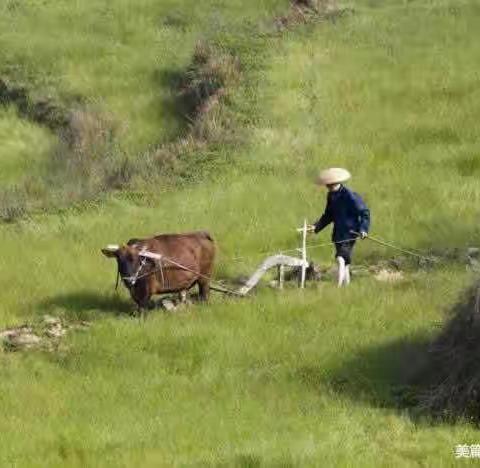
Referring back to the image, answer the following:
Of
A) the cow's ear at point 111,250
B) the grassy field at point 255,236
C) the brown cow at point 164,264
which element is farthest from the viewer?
the brown cow at point 164,264

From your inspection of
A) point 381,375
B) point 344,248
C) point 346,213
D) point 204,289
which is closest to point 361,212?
point 346,213

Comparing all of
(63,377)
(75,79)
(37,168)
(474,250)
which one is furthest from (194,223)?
(75,79)

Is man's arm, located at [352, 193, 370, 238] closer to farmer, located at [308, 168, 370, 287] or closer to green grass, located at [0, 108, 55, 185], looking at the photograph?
farmer, located at [308, 168, 370, 287]

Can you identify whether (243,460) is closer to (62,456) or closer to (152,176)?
(62,456)

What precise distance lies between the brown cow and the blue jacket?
6.27 ft

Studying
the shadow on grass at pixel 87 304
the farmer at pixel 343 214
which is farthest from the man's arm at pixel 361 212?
the shadow on grass at pixel 87 304

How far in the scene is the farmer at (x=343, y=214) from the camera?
14.8m

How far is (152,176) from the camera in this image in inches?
830

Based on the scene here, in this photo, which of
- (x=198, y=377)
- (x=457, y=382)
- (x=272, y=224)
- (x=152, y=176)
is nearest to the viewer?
(x=457, y=382)

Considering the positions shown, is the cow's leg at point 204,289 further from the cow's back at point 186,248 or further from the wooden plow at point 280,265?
the wooden plow at point 280,265

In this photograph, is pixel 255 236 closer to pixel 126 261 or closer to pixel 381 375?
pixel 126 261

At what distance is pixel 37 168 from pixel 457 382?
56.5ft

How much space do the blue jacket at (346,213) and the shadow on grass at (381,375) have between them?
3259 mm

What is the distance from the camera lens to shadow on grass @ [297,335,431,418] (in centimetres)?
Result: 1079
